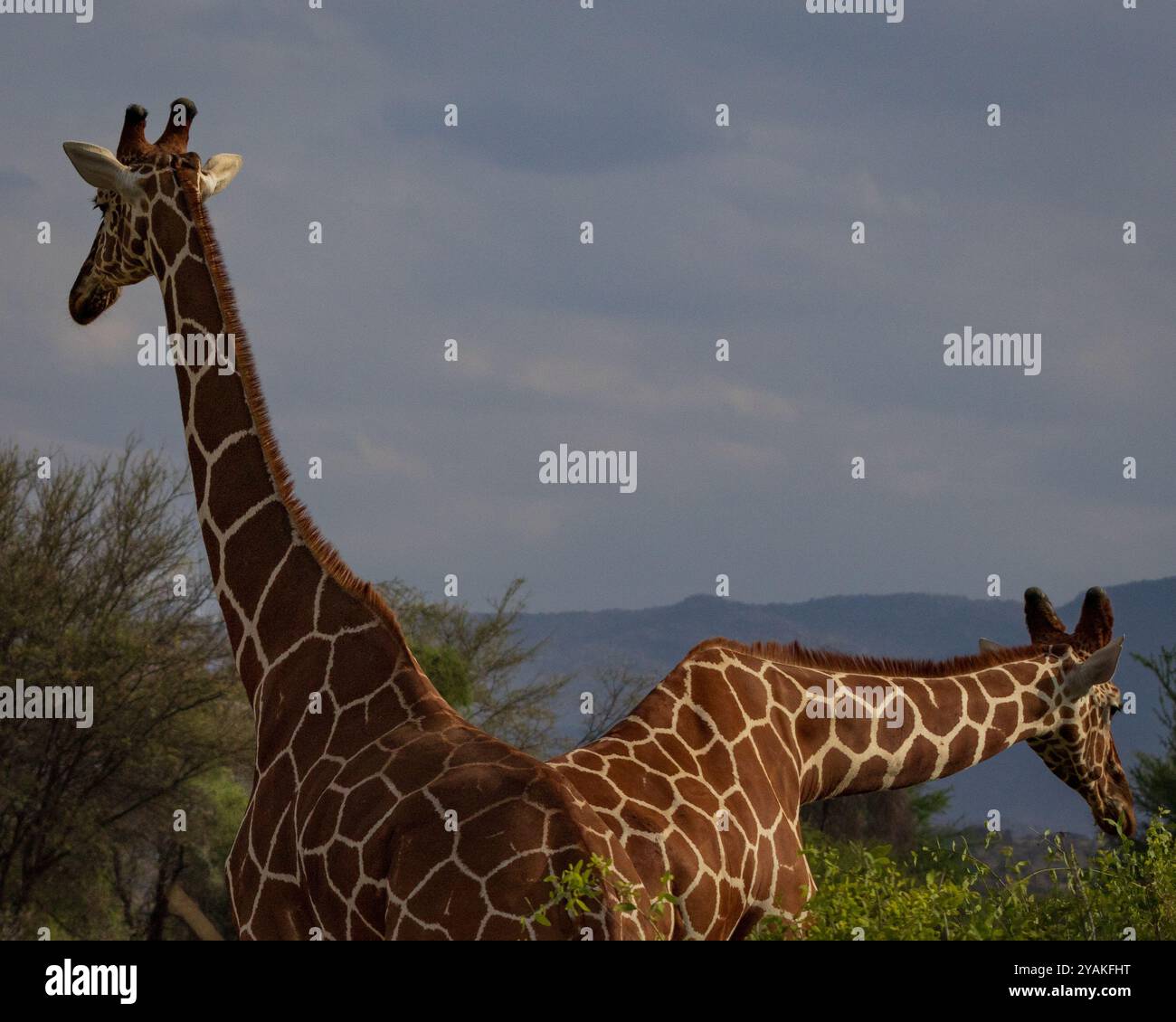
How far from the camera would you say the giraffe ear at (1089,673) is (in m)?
9.13

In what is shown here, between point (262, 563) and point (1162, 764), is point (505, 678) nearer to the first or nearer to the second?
point (1162, 764)

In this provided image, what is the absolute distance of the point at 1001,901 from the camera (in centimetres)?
653

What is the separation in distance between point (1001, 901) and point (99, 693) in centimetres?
2086

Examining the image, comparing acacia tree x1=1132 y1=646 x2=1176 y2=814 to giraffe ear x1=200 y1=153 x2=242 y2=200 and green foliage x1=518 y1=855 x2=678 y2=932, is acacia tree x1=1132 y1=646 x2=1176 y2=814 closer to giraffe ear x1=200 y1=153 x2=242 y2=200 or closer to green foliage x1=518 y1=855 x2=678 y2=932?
giraffe ear x1=200 y1=153 x2=242 y2=200

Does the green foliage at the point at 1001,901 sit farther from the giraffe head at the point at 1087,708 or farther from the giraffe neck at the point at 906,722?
the giraffe head at the point at 1087,708

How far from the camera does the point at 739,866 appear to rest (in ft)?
23.5

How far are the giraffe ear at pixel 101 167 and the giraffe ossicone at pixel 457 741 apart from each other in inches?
0.7

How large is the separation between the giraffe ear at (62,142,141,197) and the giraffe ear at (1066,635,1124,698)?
20.6 feet

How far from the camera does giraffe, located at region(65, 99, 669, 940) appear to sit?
6.10 meters

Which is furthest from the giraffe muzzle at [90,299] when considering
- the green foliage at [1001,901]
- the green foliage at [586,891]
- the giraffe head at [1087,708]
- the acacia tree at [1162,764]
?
the acacia tree at [1162,764]
